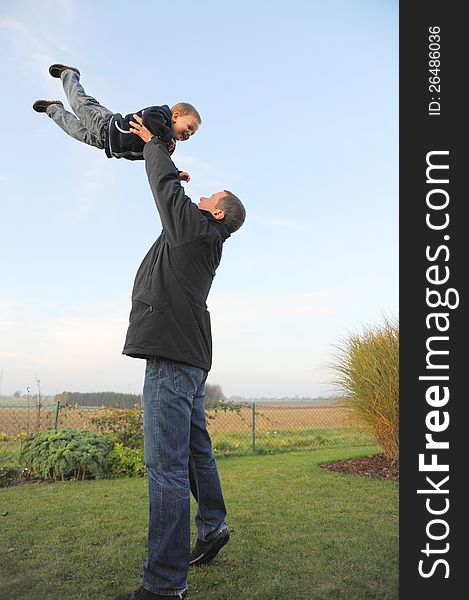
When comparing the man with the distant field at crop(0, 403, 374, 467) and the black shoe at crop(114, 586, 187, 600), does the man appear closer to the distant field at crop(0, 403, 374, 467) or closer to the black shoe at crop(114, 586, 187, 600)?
the black shoe at crop(114, 586, 187, 600)

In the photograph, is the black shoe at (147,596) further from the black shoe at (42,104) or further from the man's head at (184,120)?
the black shoe at (42,104)

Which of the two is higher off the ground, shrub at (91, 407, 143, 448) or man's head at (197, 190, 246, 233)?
man's head at (197, 190, 246, 233)

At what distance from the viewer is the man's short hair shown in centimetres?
241

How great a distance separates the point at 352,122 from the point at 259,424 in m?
5.15

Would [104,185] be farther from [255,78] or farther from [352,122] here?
[352,122]

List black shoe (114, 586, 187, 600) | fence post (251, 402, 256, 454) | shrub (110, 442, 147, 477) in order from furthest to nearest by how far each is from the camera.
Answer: fence post (251, 402, 256, 454) < shrub (110, 442, 147, 477) < black shoe (114, 586, 187, 600)

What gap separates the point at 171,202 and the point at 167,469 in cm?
99

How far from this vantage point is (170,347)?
2.14 meters

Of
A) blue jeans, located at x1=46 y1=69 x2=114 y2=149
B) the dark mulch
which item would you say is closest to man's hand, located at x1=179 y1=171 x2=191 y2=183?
blue jeans, located at x1=46 y1=69 x2=114 y2=149

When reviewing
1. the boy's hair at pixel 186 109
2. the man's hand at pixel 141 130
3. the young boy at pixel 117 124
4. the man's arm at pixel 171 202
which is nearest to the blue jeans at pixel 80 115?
the young boy at pixel 117 124

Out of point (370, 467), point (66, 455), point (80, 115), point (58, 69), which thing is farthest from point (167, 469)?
point (370, 467)

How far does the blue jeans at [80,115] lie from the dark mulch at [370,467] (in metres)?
3.99

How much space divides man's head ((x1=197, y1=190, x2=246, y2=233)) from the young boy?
0.21 metres

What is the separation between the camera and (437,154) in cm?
197
